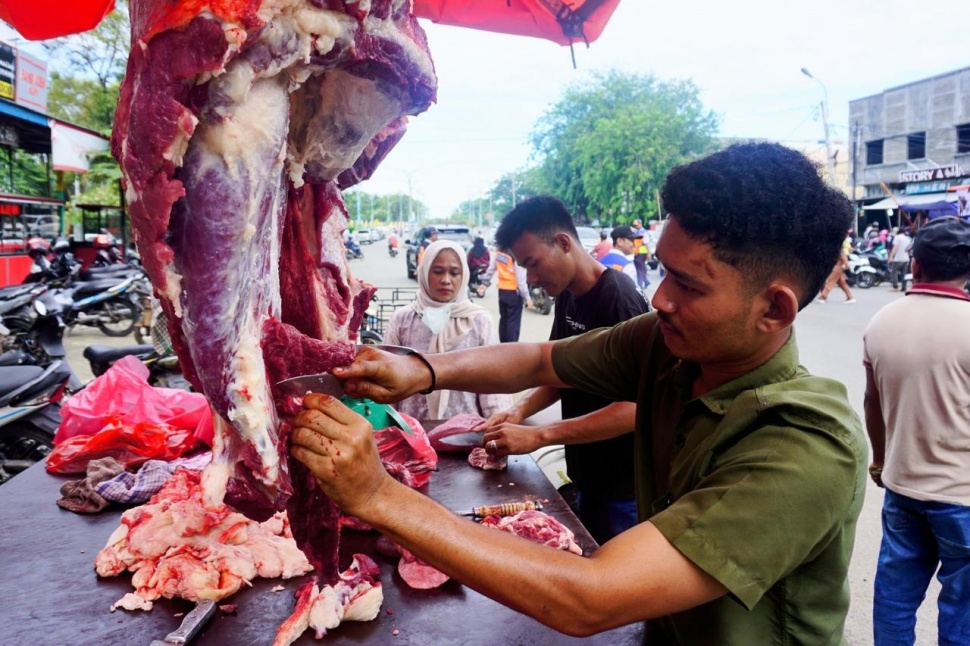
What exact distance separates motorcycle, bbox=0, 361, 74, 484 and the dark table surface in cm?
215

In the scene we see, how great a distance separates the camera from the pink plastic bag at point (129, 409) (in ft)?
10.0

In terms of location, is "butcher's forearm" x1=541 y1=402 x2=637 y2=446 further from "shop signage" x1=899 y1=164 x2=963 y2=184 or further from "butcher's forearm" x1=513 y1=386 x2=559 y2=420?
"shop signage" x1=899 y1=164 x2=963 y2=184

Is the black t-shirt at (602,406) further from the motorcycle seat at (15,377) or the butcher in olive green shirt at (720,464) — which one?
the motorcycle seat at (15,377)

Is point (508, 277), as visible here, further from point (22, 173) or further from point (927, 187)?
point (927, 187)

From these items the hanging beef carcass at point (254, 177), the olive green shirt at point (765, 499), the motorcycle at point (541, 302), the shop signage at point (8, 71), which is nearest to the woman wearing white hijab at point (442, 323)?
the hanging beef carcass at point (254, 177)

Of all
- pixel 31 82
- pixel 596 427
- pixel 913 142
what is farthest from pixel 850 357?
pixel 913 142

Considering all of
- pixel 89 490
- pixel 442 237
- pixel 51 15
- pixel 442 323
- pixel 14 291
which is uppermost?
pixel 442 237

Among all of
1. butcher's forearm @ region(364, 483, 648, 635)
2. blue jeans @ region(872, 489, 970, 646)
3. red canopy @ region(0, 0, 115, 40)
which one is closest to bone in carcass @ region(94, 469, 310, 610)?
butcher's forearm @ region(364, 483, 648, 635)

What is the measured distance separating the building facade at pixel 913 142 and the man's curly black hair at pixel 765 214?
2880cm

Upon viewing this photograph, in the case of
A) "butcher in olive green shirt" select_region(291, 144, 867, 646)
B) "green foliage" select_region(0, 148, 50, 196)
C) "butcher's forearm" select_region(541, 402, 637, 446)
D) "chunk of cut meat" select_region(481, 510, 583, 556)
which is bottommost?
"chunk of cut meat" select_region(481, 510, 583, 556)

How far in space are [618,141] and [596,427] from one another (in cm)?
3194

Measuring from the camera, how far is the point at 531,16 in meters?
2.41

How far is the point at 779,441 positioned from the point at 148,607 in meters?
1.62

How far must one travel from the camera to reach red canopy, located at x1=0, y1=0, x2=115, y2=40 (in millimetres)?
1385
